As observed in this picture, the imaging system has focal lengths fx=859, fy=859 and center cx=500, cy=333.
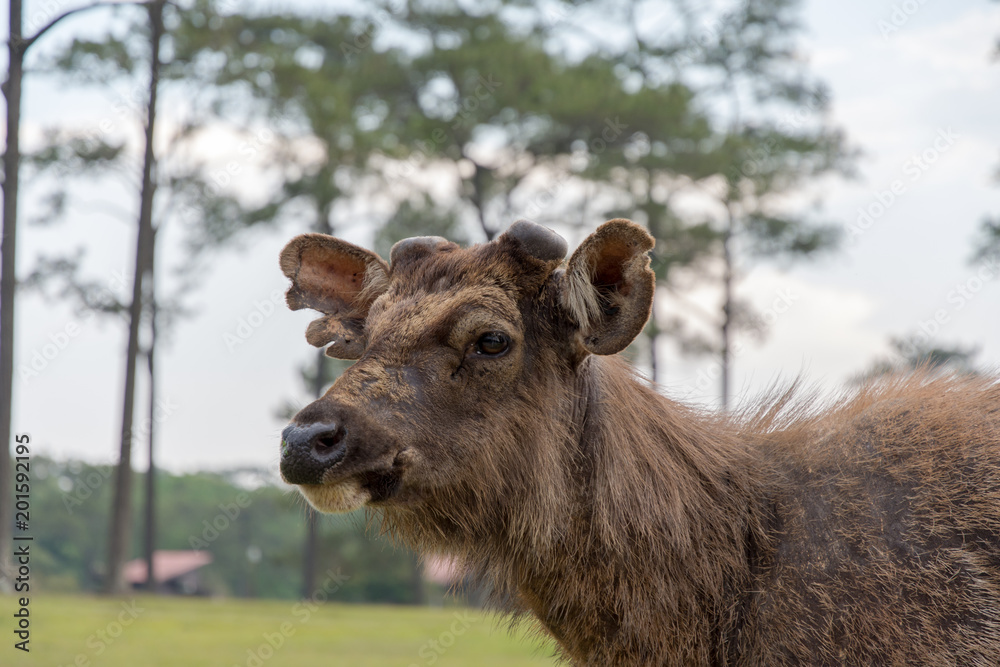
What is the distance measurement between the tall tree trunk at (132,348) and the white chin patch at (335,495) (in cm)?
1781

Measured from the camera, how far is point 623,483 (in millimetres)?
3627

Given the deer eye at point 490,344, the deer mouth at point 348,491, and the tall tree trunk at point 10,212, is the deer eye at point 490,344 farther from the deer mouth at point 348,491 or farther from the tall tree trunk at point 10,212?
the tall tree trunk at point 10,212

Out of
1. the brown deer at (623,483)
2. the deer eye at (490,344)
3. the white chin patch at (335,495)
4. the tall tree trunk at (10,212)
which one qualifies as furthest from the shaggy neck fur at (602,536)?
the tall tree trunk at (10,212)

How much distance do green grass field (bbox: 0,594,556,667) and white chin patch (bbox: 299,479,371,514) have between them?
17.4 feet

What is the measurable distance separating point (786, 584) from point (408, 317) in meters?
1.87

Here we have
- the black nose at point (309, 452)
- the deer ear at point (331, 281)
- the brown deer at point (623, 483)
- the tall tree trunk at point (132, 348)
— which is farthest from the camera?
the tall tree trunk at point (132, 348)

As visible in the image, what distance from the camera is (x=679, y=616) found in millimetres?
3520

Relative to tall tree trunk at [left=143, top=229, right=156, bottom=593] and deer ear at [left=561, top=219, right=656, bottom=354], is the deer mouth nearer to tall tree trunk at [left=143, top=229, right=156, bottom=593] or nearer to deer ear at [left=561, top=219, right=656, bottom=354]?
deer ear at [left=561, top=219, right=656, bottom=354]

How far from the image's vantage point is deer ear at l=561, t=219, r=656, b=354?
345 cm

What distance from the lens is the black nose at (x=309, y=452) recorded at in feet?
10.1

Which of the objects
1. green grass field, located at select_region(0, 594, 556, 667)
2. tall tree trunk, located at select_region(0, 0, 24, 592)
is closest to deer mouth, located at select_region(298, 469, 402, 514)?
green grass field, located at select_region(0, 594, 556, 667)

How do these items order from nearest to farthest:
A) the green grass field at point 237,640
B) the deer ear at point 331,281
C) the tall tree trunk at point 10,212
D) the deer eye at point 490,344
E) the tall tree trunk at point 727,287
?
the deer eye at point 490,344 → the deer ear at point 331,281 → the tall tree trunk at point 10,212 → the green grass field at point 237,640 → the tall tree trunk at point 727,287

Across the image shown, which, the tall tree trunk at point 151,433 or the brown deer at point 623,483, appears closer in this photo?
the brown deer at point 623,483

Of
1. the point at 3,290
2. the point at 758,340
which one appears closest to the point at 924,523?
the point at 3,290
